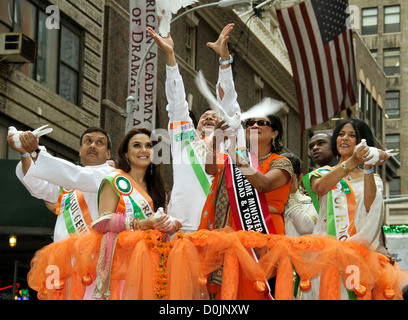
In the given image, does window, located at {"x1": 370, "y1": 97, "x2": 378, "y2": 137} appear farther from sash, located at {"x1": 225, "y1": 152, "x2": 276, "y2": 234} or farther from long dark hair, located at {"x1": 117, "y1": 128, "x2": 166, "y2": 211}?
sash, located at {"x1": 225, "y1": 152, "x2": 276, "y2": 234}

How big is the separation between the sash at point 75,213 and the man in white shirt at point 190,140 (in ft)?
2.55

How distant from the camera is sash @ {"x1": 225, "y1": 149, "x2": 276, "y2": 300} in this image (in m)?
5.65

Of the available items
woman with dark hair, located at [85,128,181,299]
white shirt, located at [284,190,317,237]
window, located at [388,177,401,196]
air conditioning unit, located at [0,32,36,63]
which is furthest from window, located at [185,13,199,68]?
window, located at [388,177,401,196]

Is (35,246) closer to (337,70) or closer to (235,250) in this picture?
(337,70)

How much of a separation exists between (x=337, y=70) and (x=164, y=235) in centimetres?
1591

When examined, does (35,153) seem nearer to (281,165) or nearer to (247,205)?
(247,205)

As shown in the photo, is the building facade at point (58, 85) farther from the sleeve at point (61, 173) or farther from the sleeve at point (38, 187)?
the sleeve at point (61, 173)

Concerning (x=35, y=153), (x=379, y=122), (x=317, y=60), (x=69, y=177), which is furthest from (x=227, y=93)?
(x=379, y=122)

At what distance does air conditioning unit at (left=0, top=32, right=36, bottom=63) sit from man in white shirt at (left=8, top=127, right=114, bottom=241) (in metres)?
9.91

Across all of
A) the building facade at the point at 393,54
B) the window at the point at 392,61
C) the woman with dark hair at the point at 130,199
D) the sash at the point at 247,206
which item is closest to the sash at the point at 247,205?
the sash at the point at 247,206

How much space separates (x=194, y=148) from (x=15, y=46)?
11.2m

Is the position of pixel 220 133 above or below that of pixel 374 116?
below

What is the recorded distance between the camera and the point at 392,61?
228ft

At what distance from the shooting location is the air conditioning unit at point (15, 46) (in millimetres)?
16859
